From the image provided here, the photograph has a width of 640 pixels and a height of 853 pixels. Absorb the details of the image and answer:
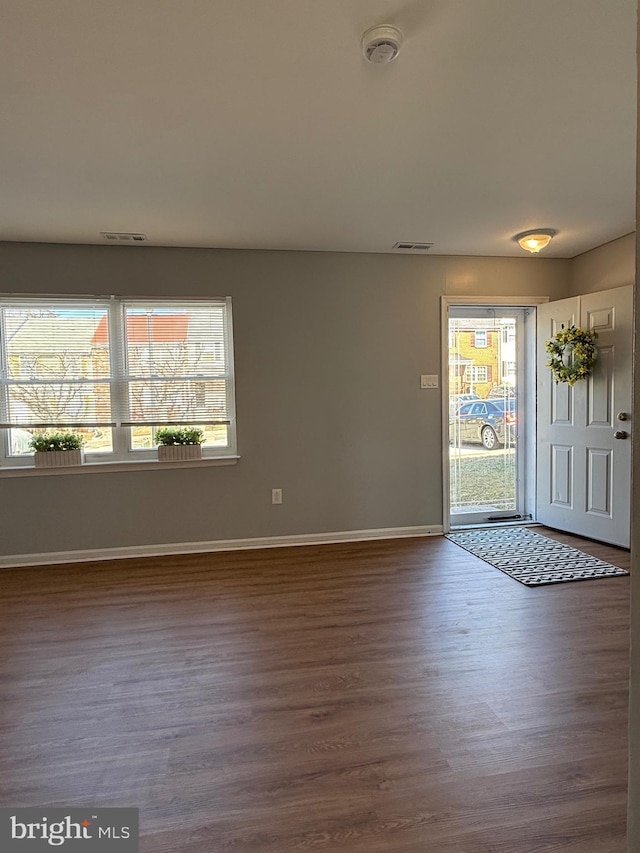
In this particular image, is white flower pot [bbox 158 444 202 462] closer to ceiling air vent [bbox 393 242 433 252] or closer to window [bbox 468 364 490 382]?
ceiling air vent [bbox 393 242 433 252]

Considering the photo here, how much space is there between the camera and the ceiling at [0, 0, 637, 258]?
1584 millimetres

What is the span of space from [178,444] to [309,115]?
2.66m

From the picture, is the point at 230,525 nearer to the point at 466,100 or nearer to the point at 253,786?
the point at 253,786

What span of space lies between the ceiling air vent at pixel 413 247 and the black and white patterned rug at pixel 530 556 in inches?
100

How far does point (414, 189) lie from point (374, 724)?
2840 mm

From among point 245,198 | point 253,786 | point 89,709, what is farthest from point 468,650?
point 245,198

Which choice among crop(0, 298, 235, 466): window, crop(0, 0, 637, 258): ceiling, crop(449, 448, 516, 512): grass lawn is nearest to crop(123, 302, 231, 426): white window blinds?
crop(0, 298, 235, 466): window

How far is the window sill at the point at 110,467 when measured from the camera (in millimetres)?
3771

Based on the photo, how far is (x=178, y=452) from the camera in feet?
12.9

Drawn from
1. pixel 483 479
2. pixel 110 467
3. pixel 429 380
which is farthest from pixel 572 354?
pixel 110 467

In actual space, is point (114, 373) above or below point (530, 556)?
above

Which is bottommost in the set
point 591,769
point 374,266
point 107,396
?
point 591,769

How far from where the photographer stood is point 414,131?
7.39 feet

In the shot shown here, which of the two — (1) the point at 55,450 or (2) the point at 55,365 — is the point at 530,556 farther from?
(2) the point at 55,365
